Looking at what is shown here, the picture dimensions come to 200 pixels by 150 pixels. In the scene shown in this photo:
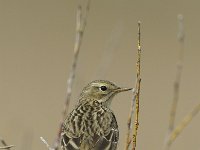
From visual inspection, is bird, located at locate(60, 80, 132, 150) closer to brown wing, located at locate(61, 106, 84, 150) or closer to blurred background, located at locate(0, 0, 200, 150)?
brown wing, located at locate(61, 106, 84, 150)

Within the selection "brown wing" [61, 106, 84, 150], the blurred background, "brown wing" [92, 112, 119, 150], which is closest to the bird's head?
"brown wing" [61, 106, 84, 150]

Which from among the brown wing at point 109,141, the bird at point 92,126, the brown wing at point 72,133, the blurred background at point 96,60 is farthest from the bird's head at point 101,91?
the blurred background at point 96,60

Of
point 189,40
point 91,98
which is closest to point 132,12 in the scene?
point 189,40

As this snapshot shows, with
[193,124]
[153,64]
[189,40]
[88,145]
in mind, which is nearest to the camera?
[88,145]

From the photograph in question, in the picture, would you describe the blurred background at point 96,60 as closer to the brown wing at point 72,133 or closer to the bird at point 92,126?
the bird at point 92,126

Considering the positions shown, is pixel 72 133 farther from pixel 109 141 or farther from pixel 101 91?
pixel 101 91

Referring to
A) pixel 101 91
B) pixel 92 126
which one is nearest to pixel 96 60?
pixel 101 91

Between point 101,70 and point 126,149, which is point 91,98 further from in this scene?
point 126,149
